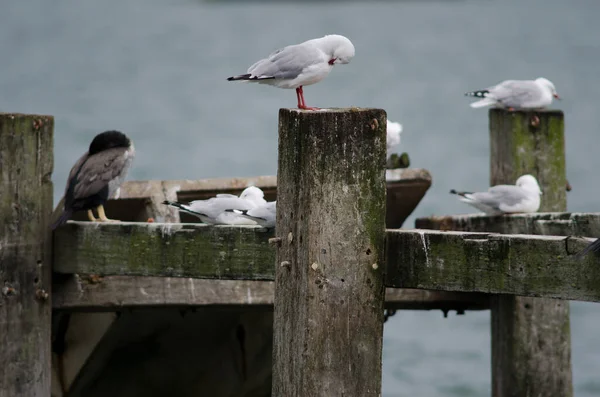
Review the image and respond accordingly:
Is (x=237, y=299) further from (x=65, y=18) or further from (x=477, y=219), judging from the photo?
(x=65, y=18)

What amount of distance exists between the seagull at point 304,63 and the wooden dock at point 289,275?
70 centimetres

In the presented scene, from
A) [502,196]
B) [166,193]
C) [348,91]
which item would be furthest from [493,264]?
[348,91]

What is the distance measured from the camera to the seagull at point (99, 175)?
700cm

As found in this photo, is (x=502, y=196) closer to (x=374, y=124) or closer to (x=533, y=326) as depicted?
(x=533, y=326)

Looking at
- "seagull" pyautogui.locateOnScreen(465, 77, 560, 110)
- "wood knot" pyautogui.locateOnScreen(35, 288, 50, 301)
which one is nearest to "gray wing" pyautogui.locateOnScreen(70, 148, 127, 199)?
"wood knot" pyautogui.locateOnScreen(35, 288, 50, 301)

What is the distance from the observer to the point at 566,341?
778 centimetres

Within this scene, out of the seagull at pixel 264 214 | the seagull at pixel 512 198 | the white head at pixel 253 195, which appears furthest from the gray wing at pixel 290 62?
the seagull at pixel 512 198

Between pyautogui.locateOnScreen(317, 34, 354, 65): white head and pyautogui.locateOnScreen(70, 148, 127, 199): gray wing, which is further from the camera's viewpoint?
pyautogui.locateOnScreen(70, 148, 127, 199): gray wing

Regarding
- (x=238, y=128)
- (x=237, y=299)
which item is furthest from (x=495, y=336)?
(x=238, y=128)

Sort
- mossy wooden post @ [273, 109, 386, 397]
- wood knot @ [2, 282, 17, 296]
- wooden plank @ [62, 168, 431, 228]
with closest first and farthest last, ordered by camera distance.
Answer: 1. mossy wooden post @ [273, 109, 386, 397]
2. wood knot @ [2, 282, 17, 296]
3. wooden plank @ [62, 168, 431, 228]

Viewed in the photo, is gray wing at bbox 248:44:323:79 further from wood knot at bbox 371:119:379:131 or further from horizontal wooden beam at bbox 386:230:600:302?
horizontal wooden beam at bbox 386:230:600:302

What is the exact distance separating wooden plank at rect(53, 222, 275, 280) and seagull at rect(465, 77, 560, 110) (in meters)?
3.33

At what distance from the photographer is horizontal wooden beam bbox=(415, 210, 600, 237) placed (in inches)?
268

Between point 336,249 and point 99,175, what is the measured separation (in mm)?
2682
